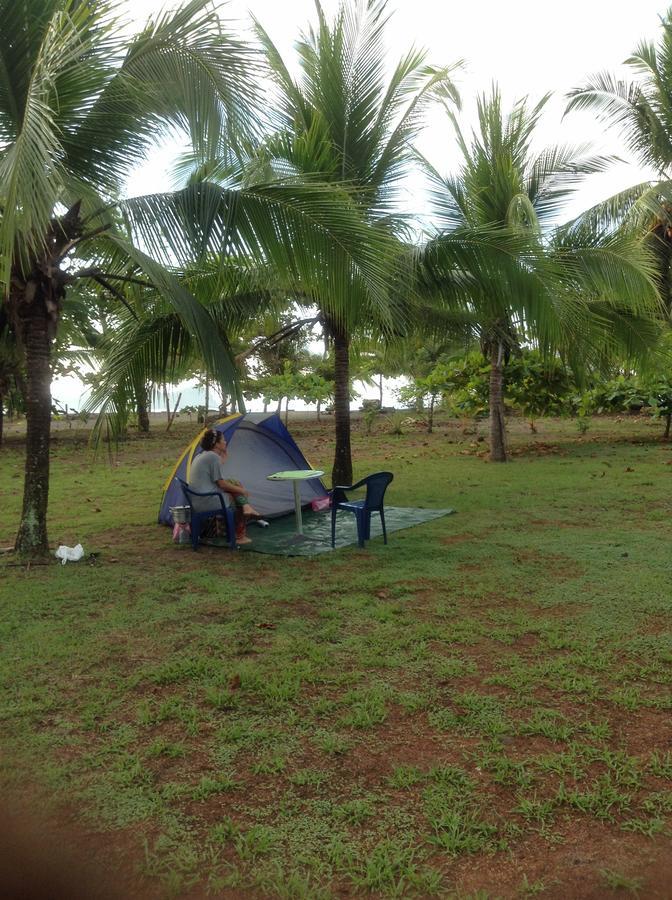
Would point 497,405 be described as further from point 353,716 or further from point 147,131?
point 353,716

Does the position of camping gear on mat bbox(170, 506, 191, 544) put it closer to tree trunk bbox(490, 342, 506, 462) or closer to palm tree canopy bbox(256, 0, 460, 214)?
palm tree canopy bbox(256, 0, 460, 214)

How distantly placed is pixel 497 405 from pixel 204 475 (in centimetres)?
844

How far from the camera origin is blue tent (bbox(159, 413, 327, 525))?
8.30 metres

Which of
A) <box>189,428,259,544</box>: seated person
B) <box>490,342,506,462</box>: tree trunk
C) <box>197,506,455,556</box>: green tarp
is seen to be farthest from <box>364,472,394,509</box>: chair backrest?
<box>490,342,506,462</box>: tree trunk

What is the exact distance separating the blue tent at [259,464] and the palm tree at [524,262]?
8.86 feet

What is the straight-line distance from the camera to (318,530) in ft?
26.1

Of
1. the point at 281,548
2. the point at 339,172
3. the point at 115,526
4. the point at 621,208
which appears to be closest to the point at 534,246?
the point at 339,172

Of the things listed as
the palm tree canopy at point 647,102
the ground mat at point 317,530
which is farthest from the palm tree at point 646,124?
the ground mat at point 317,530

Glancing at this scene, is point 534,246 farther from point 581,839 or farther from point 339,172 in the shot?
point 581,839

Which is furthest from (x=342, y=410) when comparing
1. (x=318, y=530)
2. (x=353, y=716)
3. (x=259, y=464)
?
(x=353, y=716)

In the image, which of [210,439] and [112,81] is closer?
[112,81]

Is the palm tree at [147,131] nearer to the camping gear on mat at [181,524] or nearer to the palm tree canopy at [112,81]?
the palm tree canopy at [112,81]

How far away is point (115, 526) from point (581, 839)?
6.97m

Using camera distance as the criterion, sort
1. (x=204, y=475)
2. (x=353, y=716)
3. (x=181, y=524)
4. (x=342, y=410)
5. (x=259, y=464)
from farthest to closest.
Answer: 1. (x=342, y=410)
2. (x=259, y=464)
3. (x=181, y=524)
4. (x=204, y=475)
5. (x=353, y=716)
